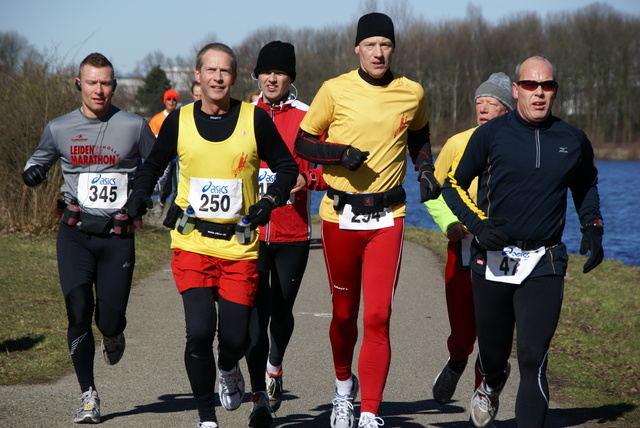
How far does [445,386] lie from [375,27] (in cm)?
248

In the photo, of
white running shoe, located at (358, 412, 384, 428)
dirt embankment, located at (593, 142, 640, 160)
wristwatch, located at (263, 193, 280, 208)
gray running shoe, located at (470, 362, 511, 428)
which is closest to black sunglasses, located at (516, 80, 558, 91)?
wristwatch, located at (263, 193, 280, 208)

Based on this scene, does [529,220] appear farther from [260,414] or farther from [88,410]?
[88,410]

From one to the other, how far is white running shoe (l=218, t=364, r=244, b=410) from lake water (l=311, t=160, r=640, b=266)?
1513 cm

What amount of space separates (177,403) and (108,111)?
2052 millimetres

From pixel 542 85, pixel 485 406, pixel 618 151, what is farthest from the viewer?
pixel 618 151

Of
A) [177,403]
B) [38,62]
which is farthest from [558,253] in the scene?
[38,62]

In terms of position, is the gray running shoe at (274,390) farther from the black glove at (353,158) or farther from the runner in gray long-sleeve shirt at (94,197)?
the black glove at (353,158)

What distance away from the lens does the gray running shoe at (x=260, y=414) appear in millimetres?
5367

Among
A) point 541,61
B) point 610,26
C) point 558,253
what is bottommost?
point 558,253

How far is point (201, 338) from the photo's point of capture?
16.2ft

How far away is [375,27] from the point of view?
5.52 meters

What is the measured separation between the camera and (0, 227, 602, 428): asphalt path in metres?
5.66

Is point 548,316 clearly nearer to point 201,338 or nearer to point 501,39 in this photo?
point 201,338

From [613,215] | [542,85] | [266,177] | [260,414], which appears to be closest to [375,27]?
[542,85]
